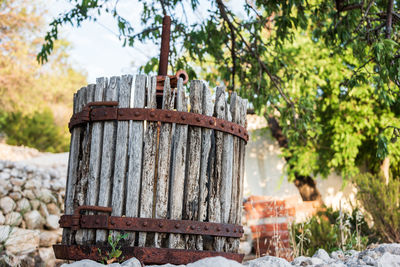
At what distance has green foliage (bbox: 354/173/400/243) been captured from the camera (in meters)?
5.93

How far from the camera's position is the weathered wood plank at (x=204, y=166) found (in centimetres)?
294

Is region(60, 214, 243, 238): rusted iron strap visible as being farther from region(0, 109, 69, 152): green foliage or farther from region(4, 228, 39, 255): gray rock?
region(0, 109, 69, 152): green foliage

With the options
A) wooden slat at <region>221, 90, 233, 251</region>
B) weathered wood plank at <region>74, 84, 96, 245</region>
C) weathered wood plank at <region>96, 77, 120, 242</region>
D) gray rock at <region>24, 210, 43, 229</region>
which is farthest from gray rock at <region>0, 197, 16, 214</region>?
wooden slat at <region>221, 90, 233, 251</region>

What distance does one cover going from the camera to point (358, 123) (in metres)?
10.8

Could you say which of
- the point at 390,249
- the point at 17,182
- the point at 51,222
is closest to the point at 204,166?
the point at 390,249

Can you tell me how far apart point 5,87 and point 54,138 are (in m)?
2.70

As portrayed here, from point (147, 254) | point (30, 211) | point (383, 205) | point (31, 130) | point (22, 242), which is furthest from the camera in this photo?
point (31, 130)

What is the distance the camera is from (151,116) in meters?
2.92

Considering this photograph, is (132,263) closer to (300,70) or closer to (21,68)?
(300,70)

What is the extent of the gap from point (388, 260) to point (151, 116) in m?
1.97

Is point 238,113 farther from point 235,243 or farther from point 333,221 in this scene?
point 333,221

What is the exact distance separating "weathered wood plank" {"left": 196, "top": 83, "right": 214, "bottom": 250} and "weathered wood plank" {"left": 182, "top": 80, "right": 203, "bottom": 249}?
0.03 meters

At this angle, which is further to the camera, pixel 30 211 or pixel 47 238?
pixel 30 211

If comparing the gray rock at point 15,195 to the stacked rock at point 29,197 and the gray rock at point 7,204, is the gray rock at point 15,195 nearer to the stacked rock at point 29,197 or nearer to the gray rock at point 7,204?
the stacked rock at point 29,197
